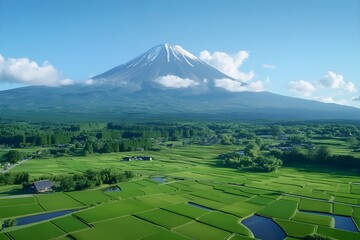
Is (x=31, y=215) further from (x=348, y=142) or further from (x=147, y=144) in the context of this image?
(x=348, y=142)

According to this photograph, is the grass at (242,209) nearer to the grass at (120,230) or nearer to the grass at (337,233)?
the grass at (337,233)

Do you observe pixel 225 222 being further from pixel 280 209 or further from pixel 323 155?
pixel 323 155

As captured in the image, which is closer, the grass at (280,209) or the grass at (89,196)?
the grass at (280,209)

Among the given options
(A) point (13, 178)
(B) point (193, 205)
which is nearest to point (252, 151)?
(B) point (193, 205)

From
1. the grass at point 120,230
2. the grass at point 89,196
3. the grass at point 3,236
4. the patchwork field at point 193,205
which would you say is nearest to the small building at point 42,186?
the patchwork field at point 193,205

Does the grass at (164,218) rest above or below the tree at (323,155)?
below

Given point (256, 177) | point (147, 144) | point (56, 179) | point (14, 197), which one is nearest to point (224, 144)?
point (147, 144)

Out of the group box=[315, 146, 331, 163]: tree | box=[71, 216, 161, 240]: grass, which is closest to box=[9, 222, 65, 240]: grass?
box=[71, 216, 161, 240]: grass
